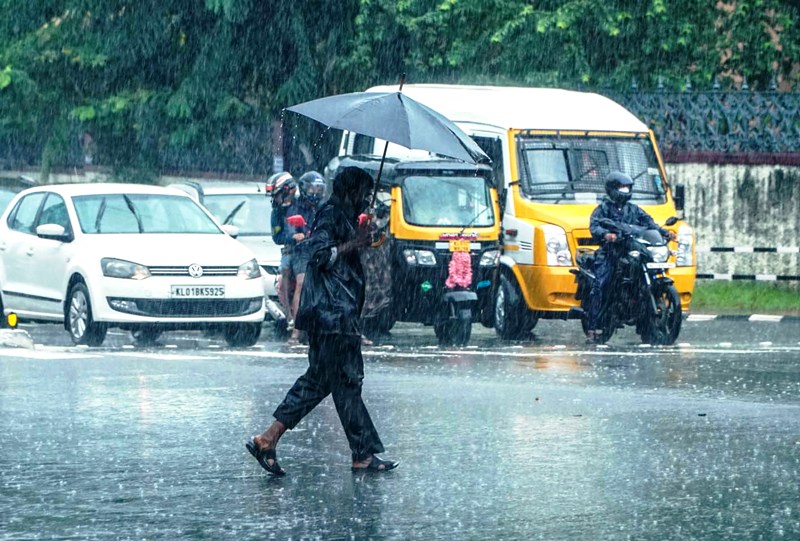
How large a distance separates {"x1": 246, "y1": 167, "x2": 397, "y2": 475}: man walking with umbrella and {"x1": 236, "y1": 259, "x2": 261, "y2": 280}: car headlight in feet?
27.5

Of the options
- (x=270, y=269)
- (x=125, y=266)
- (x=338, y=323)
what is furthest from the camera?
(x=270, y=269)

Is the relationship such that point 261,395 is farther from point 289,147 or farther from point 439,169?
point 289,147

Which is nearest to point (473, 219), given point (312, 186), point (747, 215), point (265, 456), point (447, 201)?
point (447, 201)

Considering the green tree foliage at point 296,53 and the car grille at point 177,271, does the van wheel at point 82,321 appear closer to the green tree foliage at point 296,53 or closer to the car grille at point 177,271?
the car grille at point 177,271

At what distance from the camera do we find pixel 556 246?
19375 mm

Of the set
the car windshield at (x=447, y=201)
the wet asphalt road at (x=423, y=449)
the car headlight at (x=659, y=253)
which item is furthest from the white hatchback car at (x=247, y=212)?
the car headlight at (x=659, y=253)

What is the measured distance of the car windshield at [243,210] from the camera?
22.1m

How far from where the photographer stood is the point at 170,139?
99.2 ft

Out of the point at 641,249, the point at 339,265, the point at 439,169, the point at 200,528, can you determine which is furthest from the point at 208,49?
the point at 200,528

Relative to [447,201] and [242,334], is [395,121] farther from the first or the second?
[447,201]

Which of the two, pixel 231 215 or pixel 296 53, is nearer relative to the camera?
pixel 231 215

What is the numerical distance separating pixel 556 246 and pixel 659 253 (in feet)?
3.72

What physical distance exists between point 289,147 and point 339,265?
21528mm

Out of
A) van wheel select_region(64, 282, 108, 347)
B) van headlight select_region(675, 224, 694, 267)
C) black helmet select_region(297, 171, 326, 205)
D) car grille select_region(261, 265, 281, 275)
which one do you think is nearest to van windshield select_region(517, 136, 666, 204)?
van headlight select_region(675, 224, 694, 267)
